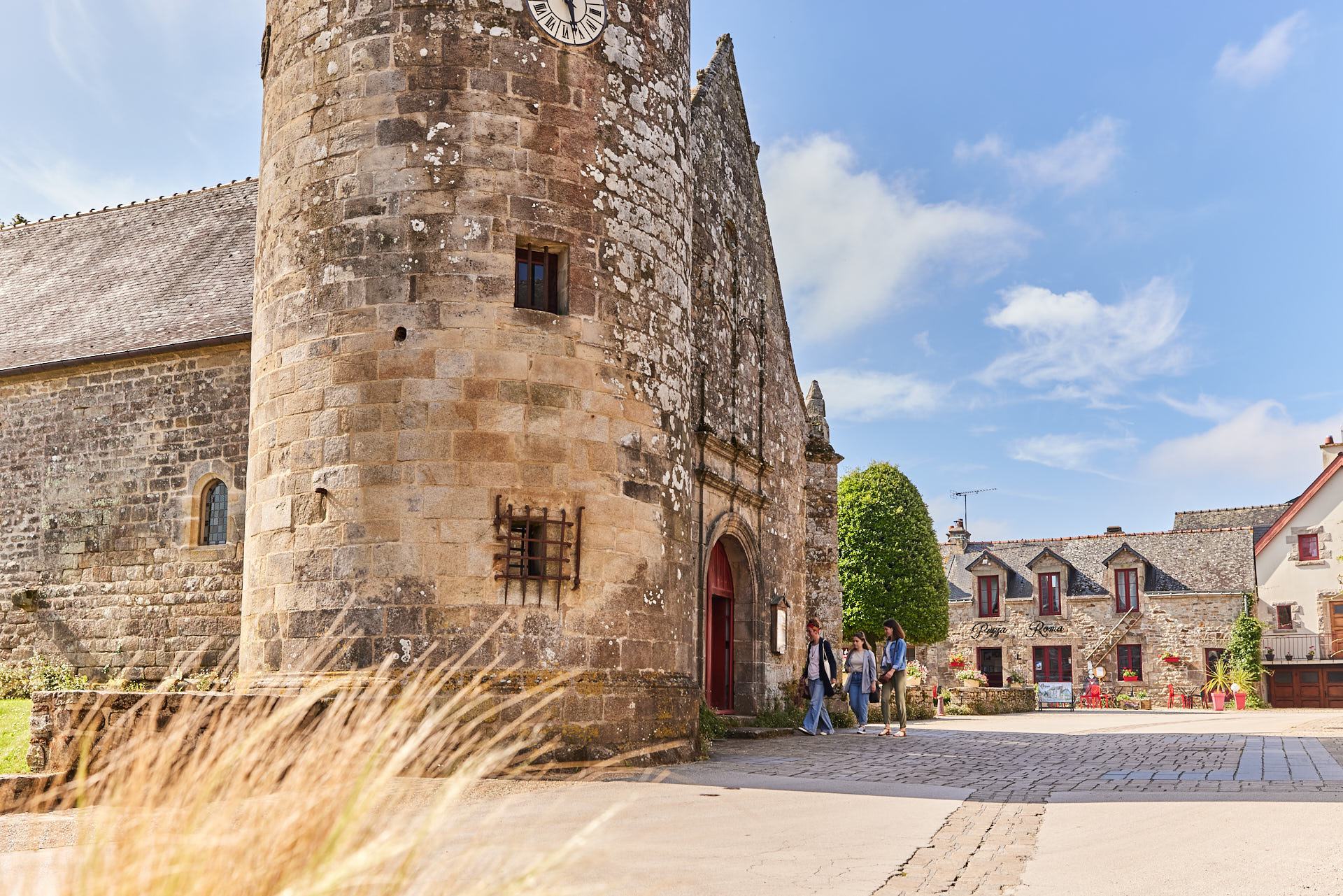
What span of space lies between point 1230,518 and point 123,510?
3678 cm

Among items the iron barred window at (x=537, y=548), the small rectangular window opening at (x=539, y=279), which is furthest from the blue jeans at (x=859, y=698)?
the small rectangular window opening at (x=539, y=279)

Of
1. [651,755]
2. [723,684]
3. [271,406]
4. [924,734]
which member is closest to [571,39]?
[271,406]

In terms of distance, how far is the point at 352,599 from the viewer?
7773 millimetres

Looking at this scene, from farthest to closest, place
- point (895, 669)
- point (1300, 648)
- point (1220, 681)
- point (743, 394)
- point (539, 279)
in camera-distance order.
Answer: point (1300, 648) → point (1220, 681) → point (743, 394) → point (895, 669) → point (539, 279)

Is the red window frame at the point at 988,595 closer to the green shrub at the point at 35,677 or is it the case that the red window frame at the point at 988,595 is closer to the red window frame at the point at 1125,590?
the red window frame at the point at 1125,590

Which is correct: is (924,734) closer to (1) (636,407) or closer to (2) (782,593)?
(2) (782,593)

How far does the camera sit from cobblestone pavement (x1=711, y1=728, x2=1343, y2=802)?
7332 millimetres

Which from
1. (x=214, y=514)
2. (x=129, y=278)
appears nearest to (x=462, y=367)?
(x=214, y=514)

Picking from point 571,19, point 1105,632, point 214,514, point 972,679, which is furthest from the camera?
point 1105,632

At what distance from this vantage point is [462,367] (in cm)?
812

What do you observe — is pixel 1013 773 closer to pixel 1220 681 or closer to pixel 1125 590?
pixel 1220 681

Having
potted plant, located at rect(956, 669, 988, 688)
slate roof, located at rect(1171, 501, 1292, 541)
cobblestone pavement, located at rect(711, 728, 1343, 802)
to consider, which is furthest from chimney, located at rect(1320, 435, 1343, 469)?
cobblestone pavement, located at rect(711, 728, 1343, 802)

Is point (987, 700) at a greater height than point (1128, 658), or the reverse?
point (1128, 658)

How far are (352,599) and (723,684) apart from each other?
6.62m
